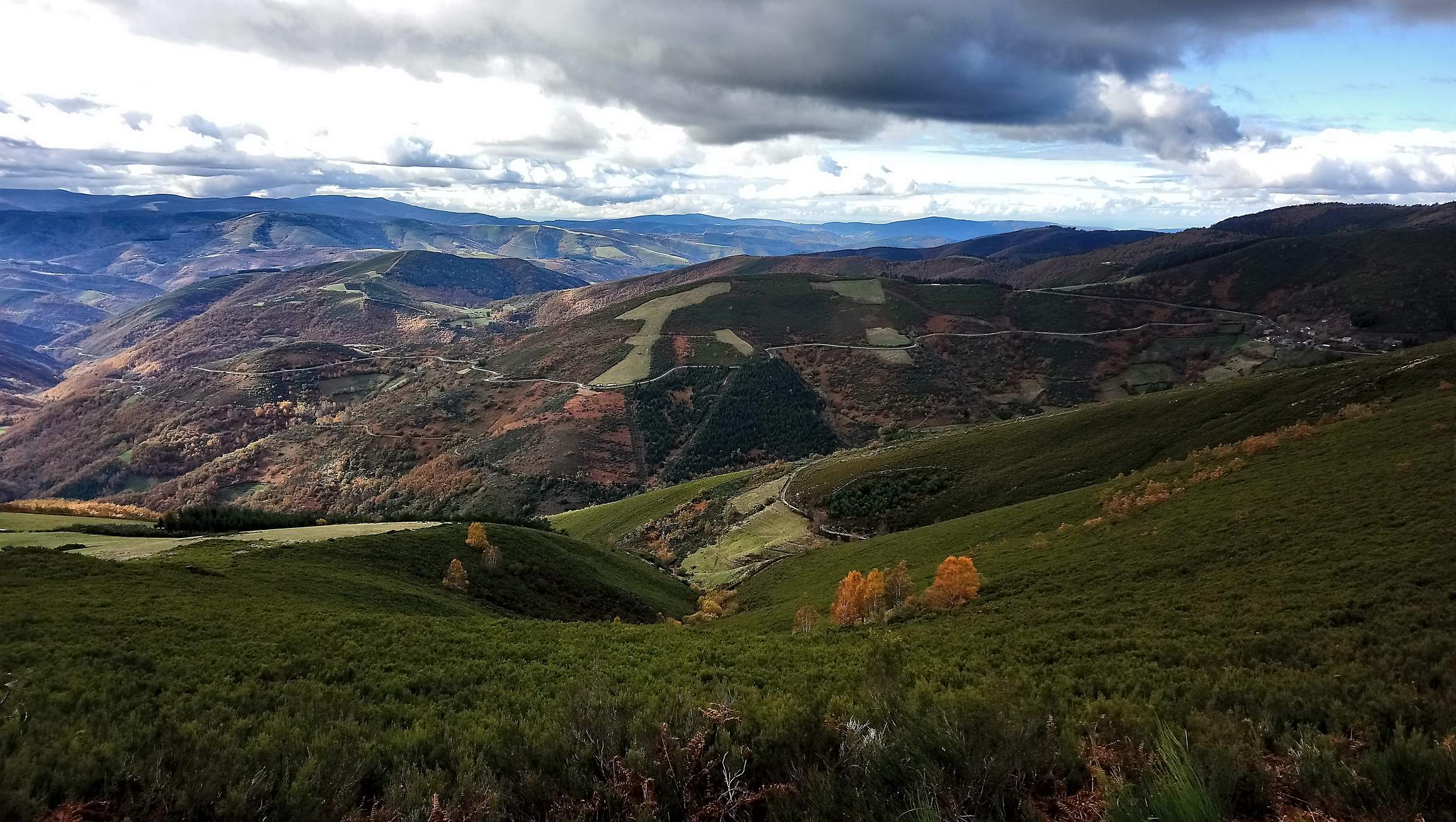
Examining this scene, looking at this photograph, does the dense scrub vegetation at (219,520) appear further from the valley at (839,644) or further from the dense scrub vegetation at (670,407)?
the dense scrub vegetation at (670,407)

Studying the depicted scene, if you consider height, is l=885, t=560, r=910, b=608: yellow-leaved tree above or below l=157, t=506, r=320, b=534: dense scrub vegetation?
above

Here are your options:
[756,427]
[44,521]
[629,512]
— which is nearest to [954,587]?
[44,521]

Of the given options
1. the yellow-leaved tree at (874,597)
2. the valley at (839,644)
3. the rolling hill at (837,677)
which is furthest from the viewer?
the yellow-leaved tree at (874,597)

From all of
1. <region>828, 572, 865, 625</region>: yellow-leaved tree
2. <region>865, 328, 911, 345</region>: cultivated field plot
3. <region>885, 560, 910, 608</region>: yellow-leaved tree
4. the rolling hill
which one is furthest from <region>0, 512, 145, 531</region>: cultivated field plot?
<region>865, 328, 911, 345</region>: cultivated field plot

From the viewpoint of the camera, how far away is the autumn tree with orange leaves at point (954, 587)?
97.0 ft

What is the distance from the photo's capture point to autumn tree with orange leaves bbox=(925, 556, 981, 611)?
29.6 m

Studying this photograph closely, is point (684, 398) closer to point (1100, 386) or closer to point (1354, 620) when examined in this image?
point (1100, 386)

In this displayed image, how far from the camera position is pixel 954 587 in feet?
98.4

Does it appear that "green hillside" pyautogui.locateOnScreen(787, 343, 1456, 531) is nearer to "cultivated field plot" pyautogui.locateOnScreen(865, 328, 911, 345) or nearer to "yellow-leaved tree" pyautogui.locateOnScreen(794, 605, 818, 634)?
"yellow-leaved tree" pyautogui.locateOnScreen(794, 605, 818, 634)

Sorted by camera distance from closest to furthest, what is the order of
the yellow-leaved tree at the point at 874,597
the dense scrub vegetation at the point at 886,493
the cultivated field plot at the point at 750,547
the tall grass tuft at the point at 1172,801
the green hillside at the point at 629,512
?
the tall grass tuft at the point at 1172,801 → the yellow-leaved tree at the point at 874,597 → the cultivated field plot at the point at 750,547 → the dense scrub vegetation at the point at 886,493 → the green hillside at the point at 629,512

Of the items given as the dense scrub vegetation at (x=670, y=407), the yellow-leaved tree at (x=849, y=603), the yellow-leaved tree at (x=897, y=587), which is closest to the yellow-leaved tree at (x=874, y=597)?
the yellow-leaved tree at (x=849, y=603)

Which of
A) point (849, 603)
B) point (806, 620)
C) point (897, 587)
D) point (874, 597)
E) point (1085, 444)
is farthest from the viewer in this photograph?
point (1085, 444)

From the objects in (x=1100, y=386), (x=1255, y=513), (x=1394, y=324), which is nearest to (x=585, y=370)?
(x=1100, y=386)

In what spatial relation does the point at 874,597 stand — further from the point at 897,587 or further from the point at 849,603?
the point at 897,587
